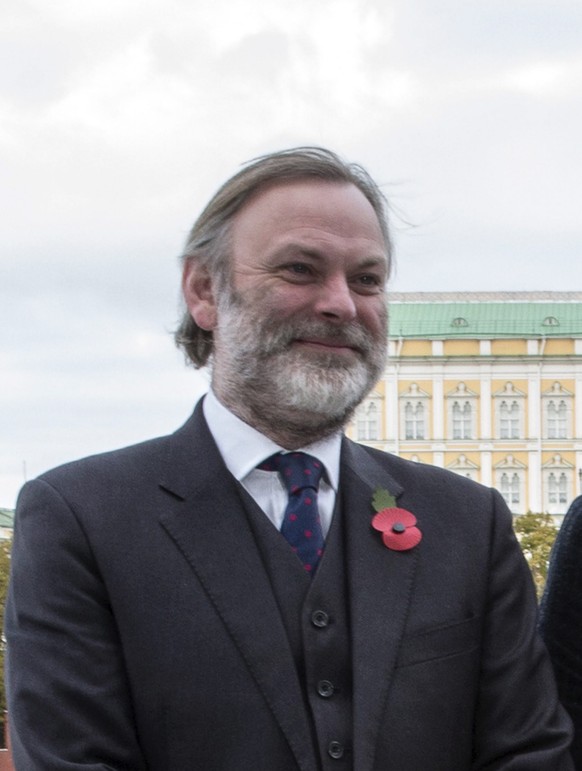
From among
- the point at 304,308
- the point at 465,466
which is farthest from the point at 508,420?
the point at 304,308

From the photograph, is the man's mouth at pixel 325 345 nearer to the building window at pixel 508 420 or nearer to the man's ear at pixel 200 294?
the man's ear at pixel 200 294

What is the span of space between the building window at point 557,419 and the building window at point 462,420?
473 cm

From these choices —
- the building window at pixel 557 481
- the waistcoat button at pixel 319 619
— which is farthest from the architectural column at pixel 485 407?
the waistcoat button at pixel 319 619

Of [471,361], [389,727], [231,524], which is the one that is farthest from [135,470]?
[471,361]

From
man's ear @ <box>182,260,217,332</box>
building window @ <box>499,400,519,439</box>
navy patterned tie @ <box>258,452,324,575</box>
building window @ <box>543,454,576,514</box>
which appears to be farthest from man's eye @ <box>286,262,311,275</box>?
building window @ <box>499,400,519,439</box>

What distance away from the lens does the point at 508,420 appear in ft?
307

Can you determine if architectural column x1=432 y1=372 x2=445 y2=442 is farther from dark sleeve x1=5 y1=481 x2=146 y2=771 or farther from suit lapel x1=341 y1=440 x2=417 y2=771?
Answer: dark sleeve x1=5 y1=481 x2=146 y2=771

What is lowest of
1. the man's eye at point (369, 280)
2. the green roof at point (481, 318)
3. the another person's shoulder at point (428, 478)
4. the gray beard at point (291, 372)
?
the another person's shoulder at point (428, 478)

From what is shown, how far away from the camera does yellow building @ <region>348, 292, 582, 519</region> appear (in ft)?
294

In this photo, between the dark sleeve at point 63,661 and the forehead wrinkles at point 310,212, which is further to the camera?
the forehead wrinkles at point 310,212

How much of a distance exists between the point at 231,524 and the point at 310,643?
1.04ft

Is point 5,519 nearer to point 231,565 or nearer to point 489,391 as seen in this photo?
point 489,391

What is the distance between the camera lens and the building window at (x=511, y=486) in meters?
90.5

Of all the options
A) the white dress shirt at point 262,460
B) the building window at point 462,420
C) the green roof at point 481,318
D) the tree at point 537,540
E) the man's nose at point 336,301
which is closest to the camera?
the man's nose at point 336,301
